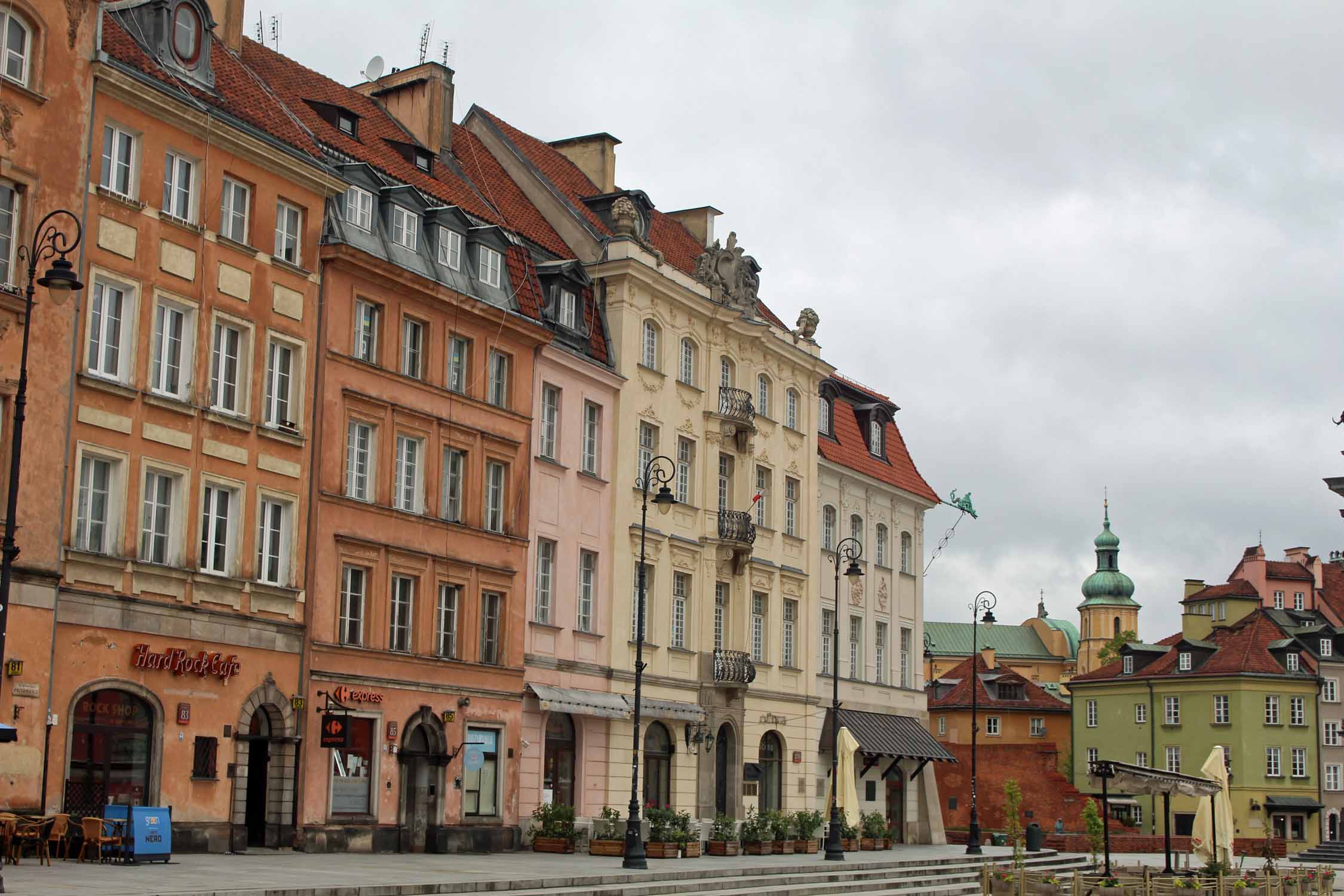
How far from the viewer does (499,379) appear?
39531 millimetres

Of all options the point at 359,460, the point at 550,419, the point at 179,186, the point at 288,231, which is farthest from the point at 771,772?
the point at 179,186

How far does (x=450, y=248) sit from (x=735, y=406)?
510 inches

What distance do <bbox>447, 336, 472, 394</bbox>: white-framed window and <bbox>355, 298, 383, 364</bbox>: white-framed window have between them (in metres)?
2.25

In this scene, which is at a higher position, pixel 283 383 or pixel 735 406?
pixel 735 406

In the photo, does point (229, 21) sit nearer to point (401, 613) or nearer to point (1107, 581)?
point (401, 613)

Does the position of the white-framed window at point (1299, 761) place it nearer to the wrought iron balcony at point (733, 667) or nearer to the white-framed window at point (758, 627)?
the white-framed window at point (758, 627)

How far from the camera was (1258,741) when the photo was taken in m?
88.9

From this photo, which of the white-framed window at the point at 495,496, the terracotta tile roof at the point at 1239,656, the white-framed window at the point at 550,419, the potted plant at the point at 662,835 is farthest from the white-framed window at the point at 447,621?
the terracotta tile roof at the point at 1239,656

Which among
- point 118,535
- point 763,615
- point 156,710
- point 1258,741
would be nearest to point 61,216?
point 118,535

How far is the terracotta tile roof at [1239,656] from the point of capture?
295 feet

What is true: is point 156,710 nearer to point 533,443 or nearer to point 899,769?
point 533,443

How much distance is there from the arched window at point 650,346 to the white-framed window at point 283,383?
1361 cm

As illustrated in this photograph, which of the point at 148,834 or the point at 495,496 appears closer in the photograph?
the point at 148,834

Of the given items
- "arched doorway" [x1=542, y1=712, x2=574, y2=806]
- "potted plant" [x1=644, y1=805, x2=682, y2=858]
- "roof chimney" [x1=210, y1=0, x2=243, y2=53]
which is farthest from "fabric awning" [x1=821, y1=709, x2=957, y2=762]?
"roof chimney" [x1=210, y1=0, x2=243, y2=53]
